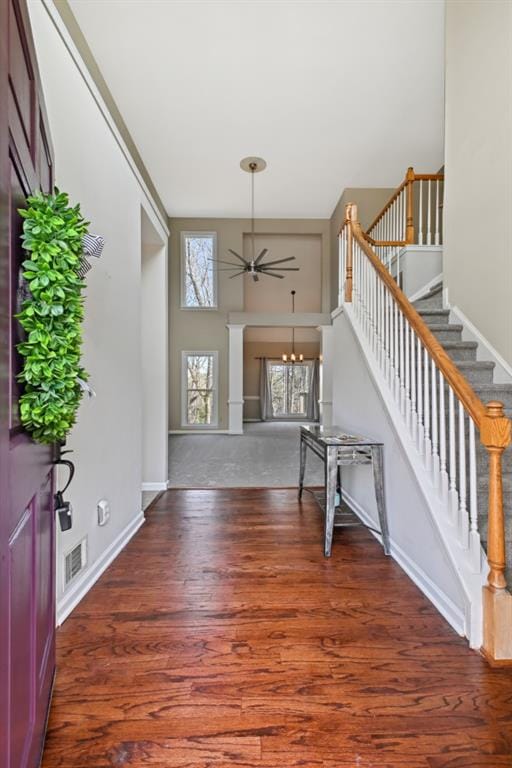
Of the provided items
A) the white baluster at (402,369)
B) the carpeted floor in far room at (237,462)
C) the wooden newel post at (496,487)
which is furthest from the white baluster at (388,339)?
the carpeted floor in far room at (237,462)

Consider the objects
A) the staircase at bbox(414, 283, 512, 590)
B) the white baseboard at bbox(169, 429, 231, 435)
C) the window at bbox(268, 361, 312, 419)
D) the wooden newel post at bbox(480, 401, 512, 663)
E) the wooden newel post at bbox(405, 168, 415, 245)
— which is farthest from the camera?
the window at bbox(268, 361, 312, 419)

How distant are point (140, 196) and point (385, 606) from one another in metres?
3.55

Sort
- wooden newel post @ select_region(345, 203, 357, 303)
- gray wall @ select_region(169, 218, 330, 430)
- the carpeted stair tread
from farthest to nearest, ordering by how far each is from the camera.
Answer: gray wall @ select_region(169, 218, 330, 430), wooden newel post @ select_region(345, 203, 357, 303), the carpeted stair tread

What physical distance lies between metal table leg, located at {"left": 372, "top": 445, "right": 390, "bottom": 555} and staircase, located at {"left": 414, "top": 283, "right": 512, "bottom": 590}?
60 centimetres

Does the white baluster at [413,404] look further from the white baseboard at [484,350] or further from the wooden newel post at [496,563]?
the white baseboard at [484,350]

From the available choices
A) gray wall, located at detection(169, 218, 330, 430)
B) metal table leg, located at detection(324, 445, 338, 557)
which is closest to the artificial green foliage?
metal table leg, located at detection(324, 445, 338, 557)

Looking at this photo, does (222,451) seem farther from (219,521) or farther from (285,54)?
(285,54)

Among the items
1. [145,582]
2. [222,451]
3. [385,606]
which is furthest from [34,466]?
[222,451]

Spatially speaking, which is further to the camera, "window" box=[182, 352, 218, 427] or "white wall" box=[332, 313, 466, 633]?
"window" box=[182, 352, 218, 427]

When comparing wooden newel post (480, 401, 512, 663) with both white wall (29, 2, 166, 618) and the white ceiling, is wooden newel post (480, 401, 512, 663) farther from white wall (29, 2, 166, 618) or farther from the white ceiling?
the white ceiling

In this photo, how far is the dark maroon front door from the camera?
2.65 feet

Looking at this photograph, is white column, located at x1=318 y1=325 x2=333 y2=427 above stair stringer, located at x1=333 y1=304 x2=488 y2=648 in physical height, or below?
above

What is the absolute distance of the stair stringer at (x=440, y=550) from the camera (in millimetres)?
1706

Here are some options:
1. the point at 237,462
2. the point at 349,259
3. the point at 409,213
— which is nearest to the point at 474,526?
the point at 349,259
